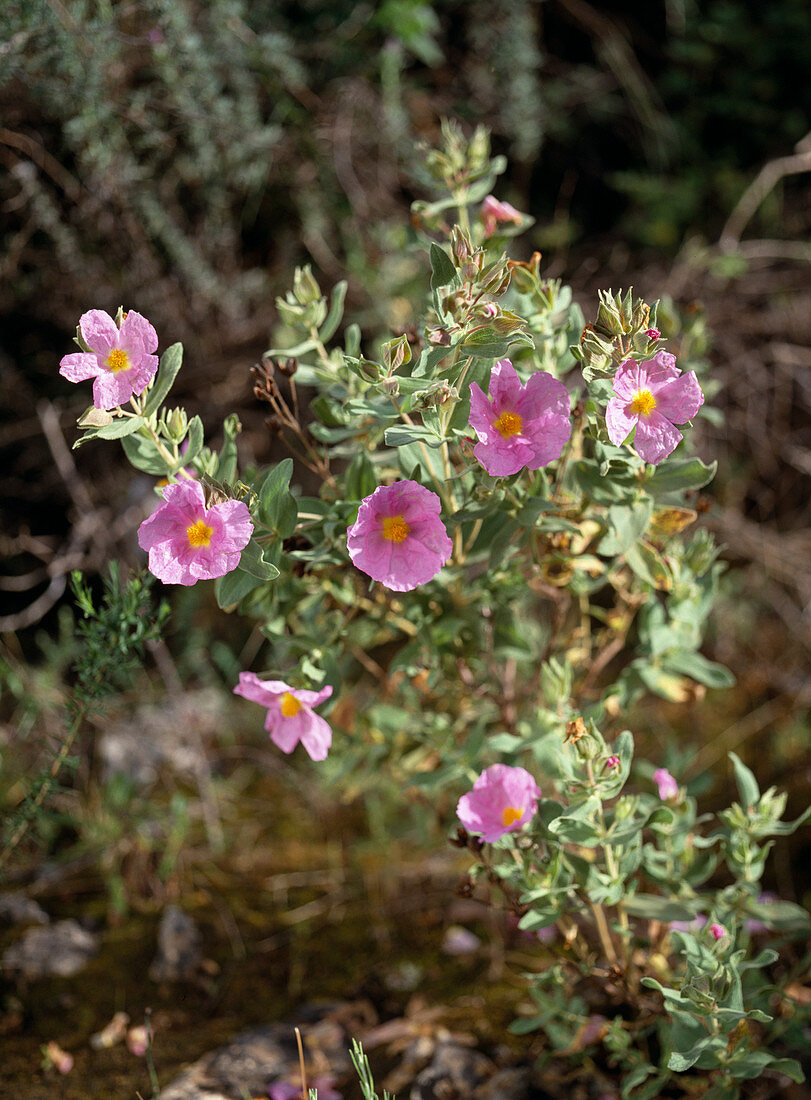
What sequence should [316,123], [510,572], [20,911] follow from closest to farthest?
[510,572] < [20,911] < [316,123]

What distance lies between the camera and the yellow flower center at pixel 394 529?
1125 mm

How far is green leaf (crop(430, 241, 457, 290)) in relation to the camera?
1.17 metres

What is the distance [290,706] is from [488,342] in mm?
574

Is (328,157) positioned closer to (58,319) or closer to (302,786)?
(58,319)

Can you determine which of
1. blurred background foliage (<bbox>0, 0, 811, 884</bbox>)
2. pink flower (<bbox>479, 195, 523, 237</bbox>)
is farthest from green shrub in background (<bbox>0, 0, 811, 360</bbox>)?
pink flower (<bbox>479, 195, 523, 237</bbox>)

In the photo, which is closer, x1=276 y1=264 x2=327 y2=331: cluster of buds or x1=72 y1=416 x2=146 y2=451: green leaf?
x1=72 y1=416 x2=146 y2=451: green leaf

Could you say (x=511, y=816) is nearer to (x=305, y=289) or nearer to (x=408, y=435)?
(x=408, y=435)

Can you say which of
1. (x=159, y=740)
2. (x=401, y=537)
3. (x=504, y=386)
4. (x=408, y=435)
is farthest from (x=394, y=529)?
(x=159, y=740)

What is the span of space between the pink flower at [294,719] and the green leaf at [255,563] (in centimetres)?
18

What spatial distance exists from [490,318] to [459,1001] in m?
1.26

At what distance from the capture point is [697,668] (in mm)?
1484

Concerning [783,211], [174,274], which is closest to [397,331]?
[174,274]

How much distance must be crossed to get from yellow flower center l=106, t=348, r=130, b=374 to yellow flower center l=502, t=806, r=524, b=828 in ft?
2.60

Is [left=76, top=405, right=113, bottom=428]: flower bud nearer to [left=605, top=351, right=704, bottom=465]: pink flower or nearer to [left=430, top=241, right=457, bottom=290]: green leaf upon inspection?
[left=430, top=241, right=457, bottom=290]: green leaf
